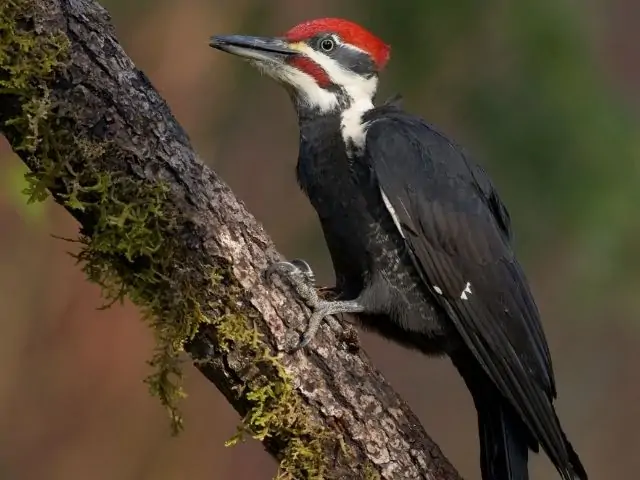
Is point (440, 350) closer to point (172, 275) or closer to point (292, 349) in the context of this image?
point (292, 349)

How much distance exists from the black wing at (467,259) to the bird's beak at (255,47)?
0.33 metres

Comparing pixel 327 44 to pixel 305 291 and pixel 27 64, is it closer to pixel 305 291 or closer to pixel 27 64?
pixel 305 291

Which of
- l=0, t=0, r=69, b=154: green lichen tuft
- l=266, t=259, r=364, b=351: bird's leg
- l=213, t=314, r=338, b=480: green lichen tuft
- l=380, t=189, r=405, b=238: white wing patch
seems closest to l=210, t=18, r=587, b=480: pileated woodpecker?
l=380, t=189, r=405, b=238: white wing patch

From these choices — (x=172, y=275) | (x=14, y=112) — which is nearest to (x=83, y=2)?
(x=14, y=112)

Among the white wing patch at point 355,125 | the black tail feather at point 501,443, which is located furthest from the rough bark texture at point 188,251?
the white wing patch at point 355,125

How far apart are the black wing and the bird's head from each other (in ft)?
0.62

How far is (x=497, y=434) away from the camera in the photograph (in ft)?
7.16

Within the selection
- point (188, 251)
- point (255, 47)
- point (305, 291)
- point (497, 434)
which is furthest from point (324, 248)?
point (188, 251)

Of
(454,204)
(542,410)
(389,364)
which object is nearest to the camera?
(542,410)

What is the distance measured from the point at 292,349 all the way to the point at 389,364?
3.31 m

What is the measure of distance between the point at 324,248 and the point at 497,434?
151 cm

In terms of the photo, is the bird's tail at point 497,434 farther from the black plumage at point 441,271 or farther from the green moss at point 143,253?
the green moss at point 143,253

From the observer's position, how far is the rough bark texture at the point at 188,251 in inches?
58.9

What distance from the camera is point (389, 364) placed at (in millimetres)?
4973
